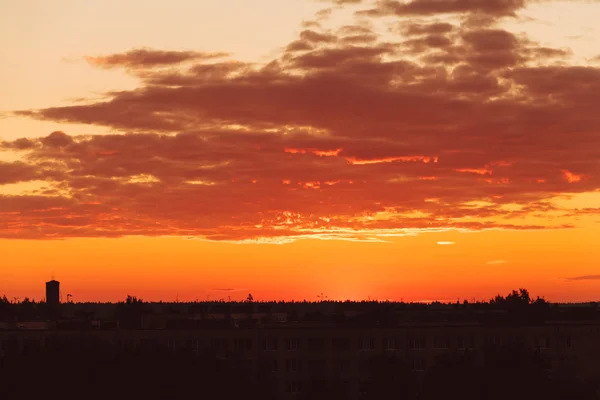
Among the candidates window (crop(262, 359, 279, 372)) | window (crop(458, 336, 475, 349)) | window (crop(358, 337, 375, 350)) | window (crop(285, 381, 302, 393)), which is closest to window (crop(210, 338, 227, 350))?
window (crop(262, 359, 279, 372))

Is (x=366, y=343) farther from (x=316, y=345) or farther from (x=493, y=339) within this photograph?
(x=493, y=339)

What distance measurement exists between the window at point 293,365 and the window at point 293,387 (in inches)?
85.4

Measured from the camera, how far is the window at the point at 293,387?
544ft

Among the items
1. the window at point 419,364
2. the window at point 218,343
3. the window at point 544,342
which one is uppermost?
the window at point 218,343

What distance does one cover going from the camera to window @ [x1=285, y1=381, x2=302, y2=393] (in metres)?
166

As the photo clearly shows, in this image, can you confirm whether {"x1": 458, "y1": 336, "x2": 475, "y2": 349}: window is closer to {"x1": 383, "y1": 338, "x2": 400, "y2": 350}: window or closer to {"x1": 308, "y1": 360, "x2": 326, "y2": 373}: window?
{"x1": 383, "y1": 338, "x2": 400, "y2": 350}: window

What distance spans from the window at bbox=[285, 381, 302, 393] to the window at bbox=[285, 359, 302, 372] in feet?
7.12

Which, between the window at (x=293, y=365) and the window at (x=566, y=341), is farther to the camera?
the window at (x=566, y=341)

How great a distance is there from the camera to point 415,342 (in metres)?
169

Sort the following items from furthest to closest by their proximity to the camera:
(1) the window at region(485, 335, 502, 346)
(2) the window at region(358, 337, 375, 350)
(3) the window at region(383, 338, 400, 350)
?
(2) the window at region(358, 337, 375, 350)
(3) the window at region(383, 338, 400, 350)
(1) the window at region(485, 335, 502, 346)

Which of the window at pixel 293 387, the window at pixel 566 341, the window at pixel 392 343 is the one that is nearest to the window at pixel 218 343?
the window at pixel 293 387

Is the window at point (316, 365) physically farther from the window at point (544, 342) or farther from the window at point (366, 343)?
the window at point (544, 342)

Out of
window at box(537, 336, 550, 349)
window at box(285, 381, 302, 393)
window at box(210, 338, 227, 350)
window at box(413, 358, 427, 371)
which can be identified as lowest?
window at box(285, 381, 302, 393)

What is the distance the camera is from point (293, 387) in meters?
166
